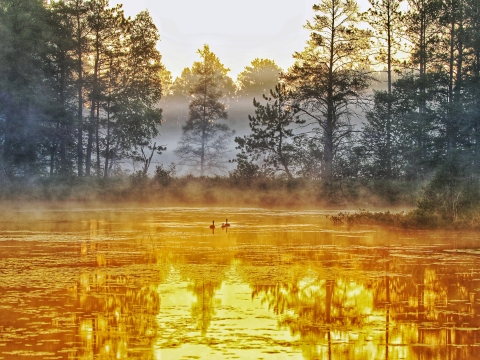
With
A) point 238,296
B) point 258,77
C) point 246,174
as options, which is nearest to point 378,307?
point 238,296

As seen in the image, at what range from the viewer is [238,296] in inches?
502

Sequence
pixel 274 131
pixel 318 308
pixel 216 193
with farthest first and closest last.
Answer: pixel 274 131
pixel 216 193
pixel 318 308

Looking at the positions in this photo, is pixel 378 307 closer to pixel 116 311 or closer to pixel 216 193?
pixel 116 311

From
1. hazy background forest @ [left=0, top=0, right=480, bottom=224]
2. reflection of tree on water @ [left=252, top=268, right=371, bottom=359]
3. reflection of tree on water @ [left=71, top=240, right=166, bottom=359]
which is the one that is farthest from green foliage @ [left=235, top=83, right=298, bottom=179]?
reflection of tree on water @ [left=252, top=268, right=371, bottom=359]

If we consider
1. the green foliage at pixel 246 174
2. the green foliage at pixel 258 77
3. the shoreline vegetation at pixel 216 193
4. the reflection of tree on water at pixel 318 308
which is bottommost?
the reflection of tree on water at pixel 318 308

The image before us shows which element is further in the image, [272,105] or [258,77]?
[258,77]

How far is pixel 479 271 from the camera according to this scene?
15.8m

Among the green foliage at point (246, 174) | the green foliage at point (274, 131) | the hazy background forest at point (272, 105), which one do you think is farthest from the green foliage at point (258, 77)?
the green foliage at point (246, 174)

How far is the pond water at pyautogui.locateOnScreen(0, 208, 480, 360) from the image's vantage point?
9.28 meters

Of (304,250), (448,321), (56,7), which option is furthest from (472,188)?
(56,7)

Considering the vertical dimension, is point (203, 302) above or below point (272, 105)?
below

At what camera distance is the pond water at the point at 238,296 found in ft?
30.5

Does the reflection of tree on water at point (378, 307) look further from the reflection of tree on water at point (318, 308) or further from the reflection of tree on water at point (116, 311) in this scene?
the reflection of tree on water at point (116, 311)

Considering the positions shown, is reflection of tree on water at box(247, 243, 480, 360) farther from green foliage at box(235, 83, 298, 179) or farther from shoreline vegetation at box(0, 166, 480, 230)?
green foliage at box(235, 83, 298, 179)
